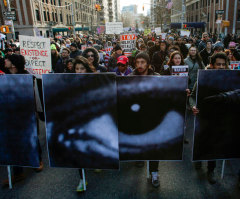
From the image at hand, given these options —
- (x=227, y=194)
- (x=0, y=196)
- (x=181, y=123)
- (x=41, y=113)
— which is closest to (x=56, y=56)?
(x=41, y=113)

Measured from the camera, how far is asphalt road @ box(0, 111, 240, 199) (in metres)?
3.16

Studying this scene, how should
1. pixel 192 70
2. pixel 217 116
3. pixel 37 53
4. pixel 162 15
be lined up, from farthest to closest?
pixel 162 15
pixel 37 53
pixel 192 70
pixel 217 116

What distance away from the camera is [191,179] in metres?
3.47

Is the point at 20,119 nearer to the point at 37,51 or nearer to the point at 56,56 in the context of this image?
the point at 37,51

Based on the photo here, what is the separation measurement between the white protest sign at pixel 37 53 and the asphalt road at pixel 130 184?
294 centimetres

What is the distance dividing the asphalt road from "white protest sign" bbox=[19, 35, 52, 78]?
2.94 metres

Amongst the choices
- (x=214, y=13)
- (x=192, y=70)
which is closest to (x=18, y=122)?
(x=192, y=70)

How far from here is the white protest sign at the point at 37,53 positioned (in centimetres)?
583

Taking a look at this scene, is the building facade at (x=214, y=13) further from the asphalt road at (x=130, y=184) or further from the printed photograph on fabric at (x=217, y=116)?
the printed photograph on fabric at (x=217, y=116)

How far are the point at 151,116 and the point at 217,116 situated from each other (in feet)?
2.93

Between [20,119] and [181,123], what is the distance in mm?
2223

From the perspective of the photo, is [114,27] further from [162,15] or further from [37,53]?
[162,15]

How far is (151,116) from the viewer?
2.82 m

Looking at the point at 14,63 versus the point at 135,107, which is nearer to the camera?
the point at 135,107
